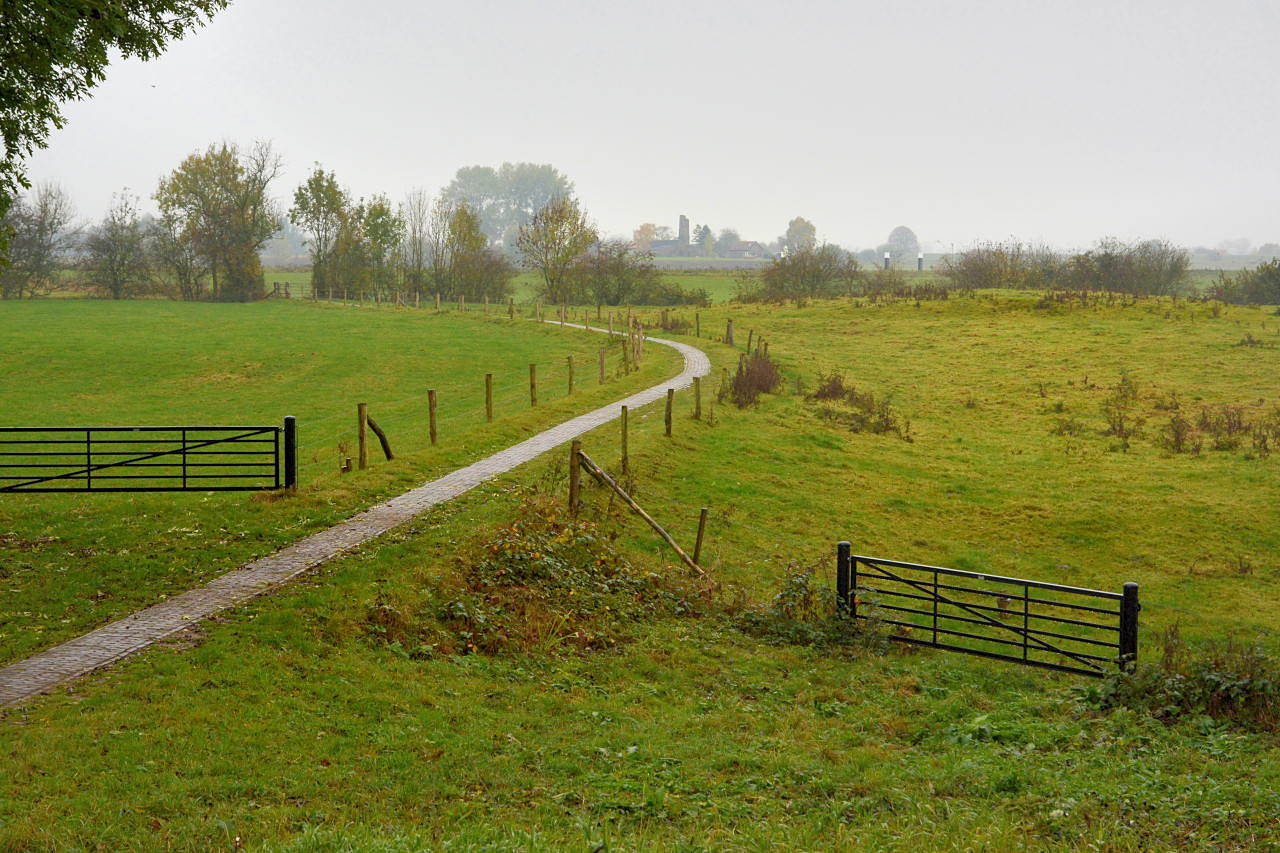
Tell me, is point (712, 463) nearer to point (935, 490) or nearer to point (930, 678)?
point (935, 490)

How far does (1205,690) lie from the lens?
12188 mm

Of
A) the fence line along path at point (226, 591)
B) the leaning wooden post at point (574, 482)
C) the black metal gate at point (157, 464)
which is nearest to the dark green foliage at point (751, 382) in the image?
the fence line along path at point (226, 591)

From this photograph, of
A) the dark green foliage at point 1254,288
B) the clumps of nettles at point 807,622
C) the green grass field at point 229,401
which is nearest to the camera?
the green grass field at point 229,401

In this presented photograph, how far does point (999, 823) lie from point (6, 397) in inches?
1577

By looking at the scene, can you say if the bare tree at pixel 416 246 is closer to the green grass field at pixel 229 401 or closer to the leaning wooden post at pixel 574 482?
the green grass field at pixel 229 401

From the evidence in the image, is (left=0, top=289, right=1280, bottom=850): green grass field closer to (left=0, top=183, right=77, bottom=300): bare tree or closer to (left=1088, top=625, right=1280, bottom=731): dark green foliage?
(left=1088, top=625, right=1280, bottom=731): dark green foliage

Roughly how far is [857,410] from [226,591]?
2769 centimetres

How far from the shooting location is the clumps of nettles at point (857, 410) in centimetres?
3475

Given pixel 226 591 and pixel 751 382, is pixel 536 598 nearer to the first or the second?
pixel 226 591

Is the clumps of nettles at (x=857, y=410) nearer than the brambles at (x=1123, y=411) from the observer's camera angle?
No

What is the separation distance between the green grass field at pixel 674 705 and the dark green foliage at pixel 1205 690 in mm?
461

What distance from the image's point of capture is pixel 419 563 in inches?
602

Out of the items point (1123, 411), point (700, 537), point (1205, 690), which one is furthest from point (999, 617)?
point (1123, 411)

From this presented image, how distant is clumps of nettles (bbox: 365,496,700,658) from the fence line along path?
1.99 m
